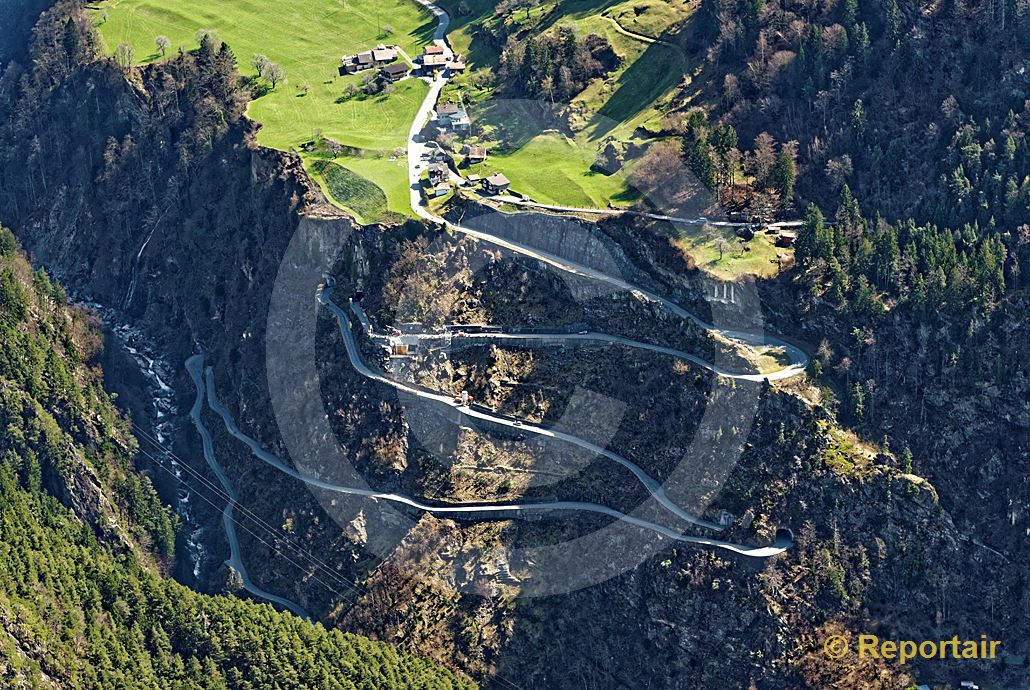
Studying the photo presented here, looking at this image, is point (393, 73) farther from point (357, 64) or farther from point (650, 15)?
point (650, 15)

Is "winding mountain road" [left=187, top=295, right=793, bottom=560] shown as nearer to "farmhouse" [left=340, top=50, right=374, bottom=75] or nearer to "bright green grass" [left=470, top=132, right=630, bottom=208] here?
"bright green grass" [left=470, top=132, right=630, bottom=208]

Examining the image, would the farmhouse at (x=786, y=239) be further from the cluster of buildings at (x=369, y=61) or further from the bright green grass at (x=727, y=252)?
the cluster of buildings at (x=369, y=61)

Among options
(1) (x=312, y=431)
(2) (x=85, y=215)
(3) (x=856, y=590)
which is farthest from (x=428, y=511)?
(2) (x=85, y=215)

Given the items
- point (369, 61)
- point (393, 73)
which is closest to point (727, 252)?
point (393, 73)

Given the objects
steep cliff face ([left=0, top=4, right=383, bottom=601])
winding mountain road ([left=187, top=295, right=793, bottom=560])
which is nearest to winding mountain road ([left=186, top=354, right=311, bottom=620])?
winding mountain road ([left=187, top=295, right=793, bottom=560])

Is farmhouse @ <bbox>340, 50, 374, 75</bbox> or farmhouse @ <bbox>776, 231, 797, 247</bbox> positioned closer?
farmhouse @ <bbox>776, 231, 797, 247</bbox>
